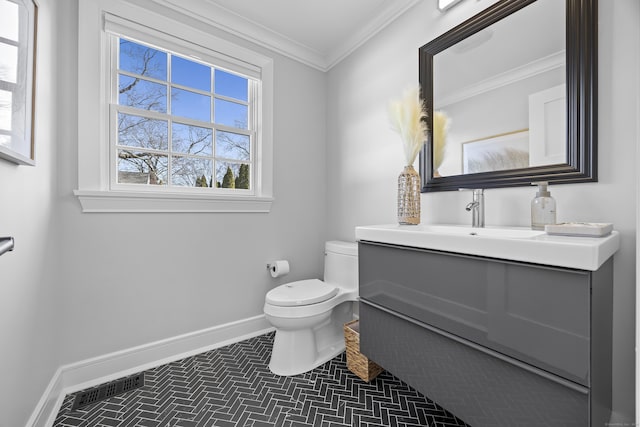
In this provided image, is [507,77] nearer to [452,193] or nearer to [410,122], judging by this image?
[410,122]

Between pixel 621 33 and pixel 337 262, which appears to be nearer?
pixel 621 33

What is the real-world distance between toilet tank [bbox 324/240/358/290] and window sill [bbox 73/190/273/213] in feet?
2.05

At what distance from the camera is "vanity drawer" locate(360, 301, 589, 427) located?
797 mm

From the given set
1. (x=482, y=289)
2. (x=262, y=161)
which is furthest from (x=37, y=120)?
(x=482, y=289)

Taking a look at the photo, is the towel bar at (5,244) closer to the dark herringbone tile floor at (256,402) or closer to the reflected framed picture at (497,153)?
the dark herringbone tile floor at (256,402)

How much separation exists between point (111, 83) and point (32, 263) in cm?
112

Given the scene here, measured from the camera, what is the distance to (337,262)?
6.80 feet

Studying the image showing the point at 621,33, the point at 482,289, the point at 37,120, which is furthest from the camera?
the point at 37,120

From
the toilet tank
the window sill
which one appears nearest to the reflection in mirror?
the toilet tank

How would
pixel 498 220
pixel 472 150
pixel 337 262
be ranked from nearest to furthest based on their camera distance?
pixel 498 220, pixel 472 150, pixel 337 262

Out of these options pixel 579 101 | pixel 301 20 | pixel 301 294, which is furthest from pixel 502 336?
pixel 301 20

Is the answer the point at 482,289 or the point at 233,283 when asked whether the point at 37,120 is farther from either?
the point at 482,289

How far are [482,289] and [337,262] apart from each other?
1213 mm

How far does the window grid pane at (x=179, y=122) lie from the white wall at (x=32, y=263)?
0.36 meters
